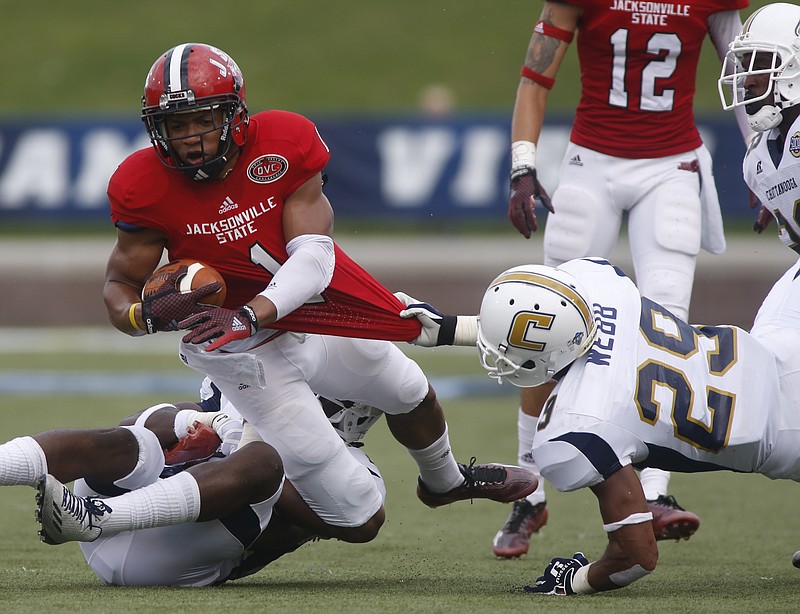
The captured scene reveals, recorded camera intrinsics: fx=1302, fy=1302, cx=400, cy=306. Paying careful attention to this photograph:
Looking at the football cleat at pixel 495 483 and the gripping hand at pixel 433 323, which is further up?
the gripping hand at pixel 433 323

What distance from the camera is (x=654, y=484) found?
4719 mm

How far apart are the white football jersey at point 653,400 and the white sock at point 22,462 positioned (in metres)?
1.40

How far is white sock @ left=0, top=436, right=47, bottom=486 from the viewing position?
3.61 meters

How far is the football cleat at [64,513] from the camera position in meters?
3.46

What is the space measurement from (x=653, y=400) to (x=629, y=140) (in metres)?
1.84

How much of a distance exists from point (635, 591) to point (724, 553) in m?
0.94

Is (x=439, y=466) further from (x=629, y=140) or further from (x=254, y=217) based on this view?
(x=629, y=140)

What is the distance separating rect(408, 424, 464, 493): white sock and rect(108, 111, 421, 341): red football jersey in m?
0.48

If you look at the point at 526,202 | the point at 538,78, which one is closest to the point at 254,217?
the point at 526,202

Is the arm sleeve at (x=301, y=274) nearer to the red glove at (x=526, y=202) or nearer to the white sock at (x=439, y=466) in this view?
the white sock at (x=439, y=466)

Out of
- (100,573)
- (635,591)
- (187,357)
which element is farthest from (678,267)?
(100,573)

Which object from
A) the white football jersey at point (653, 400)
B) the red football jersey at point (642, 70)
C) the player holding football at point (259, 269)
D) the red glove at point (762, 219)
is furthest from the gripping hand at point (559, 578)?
the red football jersey at point (642, 70)

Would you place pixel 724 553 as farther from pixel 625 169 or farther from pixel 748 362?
pixel 625 169

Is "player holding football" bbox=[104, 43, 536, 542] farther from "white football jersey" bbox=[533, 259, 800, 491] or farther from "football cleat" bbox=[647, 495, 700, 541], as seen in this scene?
"football cleat" bbox=[647, 495, 700, 541]
